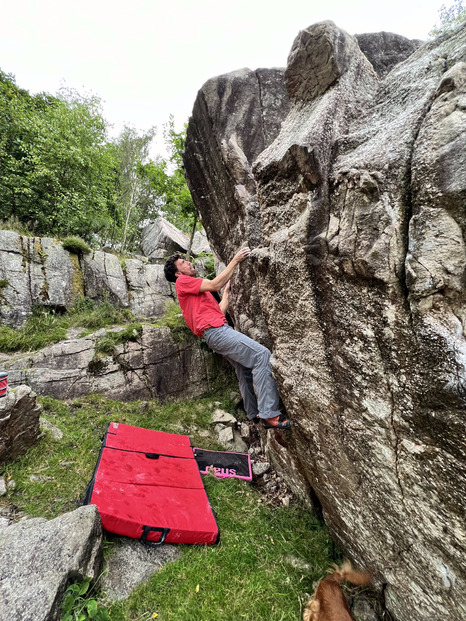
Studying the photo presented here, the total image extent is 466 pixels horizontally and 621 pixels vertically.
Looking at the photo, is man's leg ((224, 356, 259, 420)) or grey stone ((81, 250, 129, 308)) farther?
grey stone ((81, 250, 129, 308))

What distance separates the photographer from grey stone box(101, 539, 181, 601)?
3.11 metres

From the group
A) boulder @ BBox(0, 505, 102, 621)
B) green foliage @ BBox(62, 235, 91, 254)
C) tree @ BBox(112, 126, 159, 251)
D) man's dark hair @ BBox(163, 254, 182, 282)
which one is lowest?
boulder @ BBox(0, 505, 102, 621)

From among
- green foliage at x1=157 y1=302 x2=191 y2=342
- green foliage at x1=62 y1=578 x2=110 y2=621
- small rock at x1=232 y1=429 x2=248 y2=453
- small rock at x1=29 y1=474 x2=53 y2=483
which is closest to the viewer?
green foliage at x1=62 y1=578 x2=110 y2=621

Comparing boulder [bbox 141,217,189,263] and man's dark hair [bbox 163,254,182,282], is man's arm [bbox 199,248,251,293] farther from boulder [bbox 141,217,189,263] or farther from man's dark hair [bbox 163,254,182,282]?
boulder [bbox 141,217,189,263]

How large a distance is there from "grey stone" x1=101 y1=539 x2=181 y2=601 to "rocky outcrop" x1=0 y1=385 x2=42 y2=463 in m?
2.66

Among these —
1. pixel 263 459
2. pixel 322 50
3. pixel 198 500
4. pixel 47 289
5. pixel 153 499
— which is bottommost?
pixel 263 459

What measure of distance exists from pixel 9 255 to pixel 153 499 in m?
11.2

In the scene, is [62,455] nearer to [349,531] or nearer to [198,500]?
[198,500]

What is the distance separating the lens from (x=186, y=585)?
3.20 metres

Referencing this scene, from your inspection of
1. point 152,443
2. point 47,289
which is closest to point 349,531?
point 152,443

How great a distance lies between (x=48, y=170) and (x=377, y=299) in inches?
690

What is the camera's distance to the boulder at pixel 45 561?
7.97 ft

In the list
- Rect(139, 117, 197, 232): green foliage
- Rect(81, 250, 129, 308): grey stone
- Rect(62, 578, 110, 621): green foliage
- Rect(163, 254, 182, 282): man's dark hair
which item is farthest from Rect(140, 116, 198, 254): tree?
Rect(62, 578, 110, 621): green foliage

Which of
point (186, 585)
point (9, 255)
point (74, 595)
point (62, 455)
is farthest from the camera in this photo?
point (9, 255)
